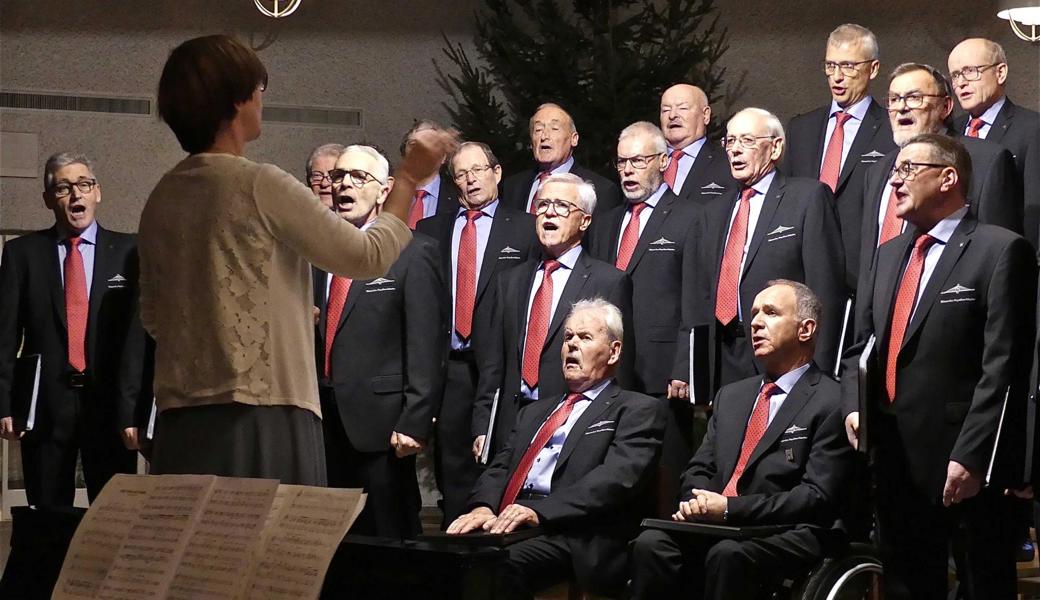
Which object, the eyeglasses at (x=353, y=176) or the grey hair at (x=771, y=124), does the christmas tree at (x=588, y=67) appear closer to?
the grey hair at (x=771, y=124)

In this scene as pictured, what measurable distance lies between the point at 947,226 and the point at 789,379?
64 cm

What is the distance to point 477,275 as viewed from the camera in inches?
206

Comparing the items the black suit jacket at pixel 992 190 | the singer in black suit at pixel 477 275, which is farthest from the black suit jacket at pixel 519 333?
the black suit jacket at pixel 992 190

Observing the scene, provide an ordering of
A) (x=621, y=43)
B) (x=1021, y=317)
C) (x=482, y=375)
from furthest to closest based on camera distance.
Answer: (x=621, y=43)
(x=482, y=375)
(x=1021, y=317)

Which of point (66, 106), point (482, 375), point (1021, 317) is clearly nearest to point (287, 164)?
point (66, 106)

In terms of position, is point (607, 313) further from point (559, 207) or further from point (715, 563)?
point (715, 563)

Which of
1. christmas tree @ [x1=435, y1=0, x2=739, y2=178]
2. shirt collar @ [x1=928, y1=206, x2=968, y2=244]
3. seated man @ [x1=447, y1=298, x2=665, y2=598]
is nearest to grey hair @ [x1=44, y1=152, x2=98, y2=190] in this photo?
seated man @ [x1=447, y1=298, x2=665, y2=598]

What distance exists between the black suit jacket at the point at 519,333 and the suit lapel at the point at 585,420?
443 millimetres

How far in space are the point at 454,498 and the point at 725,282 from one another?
126 cm

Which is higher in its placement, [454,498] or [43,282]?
[43,282]

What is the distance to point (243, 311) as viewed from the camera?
6.54ft

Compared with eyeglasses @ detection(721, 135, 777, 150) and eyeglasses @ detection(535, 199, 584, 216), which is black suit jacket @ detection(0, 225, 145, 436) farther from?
eyeglasses @ detection(721, 135, 777, 150)

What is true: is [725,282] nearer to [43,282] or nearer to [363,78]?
[43,282]

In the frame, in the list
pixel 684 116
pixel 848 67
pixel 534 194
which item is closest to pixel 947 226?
pixel 848 67
